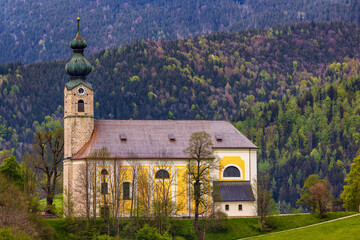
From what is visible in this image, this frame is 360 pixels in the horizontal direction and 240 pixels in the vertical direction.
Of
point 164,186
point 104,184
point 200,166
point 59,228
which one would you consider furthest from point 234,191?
point 59,228

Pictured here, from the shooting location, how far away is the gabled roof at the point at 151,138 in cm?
9519

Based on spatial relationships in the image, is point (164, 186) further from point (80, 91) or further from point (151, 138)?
point (80, 91)

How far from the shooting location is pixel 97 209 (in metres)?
92.1

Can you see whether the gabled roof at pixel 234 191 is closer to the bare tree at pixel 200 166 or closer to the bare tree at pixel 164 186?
the bare tree at pixel 200 166

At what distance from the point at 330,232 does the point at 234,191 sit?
1479 cm

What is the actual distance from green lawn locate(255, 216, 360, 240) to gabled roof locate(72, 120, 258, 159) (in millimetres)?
13960

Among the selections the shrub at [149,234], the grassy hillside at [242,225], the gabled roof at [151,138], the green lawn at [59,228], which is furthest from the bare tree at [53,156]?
the shrub at [149,234]

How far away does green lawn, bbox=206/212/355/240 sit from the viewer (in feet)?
296

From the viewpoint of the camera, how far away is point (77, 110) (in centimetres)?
9700

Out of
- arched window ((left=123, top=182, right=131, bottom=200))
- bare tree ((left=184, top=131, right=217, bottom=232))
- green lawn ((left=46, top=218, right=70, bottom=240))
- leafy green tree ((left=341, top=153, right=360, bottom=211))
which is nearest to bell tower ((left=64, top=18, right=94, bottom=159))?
arched window ((left=123, top=182, right=131, bottom=200))

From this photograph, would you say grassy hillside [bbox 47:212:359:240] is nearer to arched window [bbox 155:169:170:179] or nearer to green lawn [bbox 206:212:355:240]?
green lawn [bbox 206:212:355:240]

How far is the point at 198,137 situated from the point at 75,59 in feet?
58.5

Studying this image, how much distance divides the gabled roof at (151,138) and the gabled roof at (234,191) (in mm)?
4335

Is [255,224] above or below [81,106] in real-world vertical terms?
below
